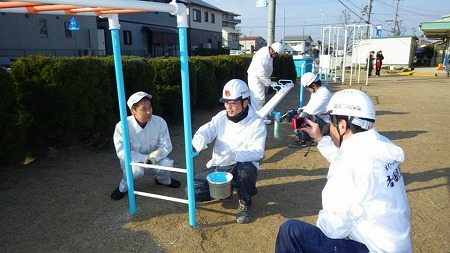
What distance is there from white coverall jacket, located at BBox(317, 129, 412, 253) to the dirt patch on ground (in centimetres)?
A: 121

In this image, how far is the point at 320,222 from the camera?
184cm

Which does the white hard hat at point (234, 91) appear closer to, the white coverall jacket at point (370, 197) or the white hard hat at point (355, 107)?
the white hard hat at point (355, 107)

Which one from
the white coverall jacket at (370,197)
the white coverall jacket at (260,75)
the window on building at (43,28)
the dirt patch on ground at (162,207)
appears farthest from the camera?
the window on building at (43,28)

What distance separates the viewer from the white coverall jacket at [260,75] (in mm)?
6863

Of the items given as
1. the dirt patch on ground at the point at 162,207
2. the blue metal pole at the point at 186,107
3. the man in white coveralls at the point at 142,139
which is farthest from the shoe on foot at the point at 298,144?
Result: the blue metal pole at the point at 186,107

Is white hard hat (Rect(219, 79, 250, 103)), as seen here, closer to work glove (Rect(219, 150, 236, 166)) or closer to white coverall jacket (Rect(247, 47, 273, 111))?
work glove (Rect(219, 150, 236, 166))

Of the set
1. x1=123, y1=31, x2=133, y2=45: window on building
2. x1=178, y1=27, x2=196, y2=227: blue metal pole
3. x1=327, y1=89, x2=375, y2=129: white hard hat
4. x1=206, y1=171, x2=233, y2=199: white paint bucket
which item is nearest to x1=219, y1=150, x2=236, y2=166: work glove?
x1=206, y1=171, x2=233, y2=199: white paint bucket

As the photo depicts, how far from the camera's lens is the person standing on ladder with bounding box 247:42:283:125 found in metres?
6.87

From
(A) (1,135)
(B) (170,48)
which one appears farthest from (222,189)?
(B) (170,48)

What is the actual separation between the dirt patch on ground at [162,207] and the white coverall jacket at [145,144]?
1.20ft

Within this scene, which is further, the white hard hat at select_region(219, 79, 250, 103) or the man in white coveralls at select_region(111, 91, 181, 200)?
the man in white coveralls at select_region(111, 91, 181, 200)

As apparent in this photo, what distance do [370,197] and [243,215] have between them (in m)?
1.73

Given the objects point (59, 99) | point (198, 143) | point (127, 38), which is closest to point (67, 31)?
point (127, 38)

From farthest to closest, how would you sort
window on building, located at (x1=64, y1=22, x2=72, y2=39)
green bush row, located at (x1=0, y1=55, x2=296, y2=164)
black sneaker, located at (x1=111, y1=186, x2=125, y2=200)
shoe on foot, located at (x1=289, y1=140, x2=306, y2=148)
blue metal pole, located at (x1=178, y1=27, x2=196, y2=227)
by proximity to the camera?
1. window on building, located at (x1=64, y1=22, x2=72, y2=39)
2. shoe on foot, located at (x1=289, y1=140, x2=306, y2=148)
3. green bush row, located at (x1=0, y1=55, x2=296, y2=164)
4. black sneaker, located at (x1=111, y1=186, x2=125, y2=200)
5. blue metal pole, located at (x1=178, y1=27, x2=196, y2=227)
